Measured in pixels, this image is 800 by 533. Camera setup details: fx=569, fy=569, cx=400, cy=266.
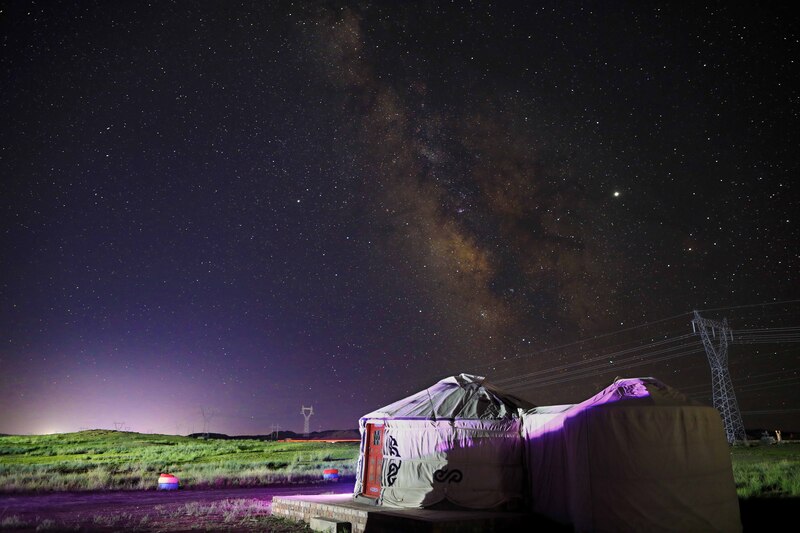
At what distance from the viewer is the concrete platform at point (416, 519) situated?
945 cm

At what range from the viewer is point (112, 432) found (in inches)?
2621

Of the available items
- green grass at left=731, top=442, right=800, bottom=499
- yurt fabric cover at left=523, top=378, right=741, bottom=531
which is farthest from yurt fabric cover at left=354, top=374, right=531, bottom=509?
green grass at left=731, top=442, right=800, bottom=499

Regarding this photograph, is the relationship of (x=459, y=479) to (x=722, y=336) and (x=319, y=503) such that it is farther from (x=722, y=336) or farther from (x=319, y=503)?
(x=722, y=336)

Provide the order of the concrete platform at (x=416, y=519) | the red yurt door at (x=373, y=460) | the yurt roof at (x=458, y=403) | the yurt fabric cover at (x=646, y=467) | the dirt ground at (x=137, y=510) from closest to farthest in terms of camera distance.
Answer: the yurt fabric cover at (x=646, y=467) < the concrete platform at (x=416, y=519) < the dirt ground at (x=137, y=510) < the yurt roof at (x=458, y=403) < the red yurt door at (x=373, y=460)

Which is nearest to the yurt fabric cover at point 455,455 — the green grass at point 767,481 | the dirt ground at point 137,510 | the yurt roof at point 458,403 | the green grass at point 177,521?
the yurt roof at point 458,403

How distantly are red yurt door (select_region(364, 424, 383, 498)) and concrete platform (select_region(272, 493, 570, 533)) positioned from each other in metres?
0.88

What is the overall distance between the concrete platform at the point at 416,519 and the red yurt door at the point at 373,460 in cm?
88

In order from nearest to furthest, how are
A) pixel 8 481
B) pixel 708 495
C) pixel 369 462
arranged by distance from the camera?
1. pixel 708 495
2. pixel 369 462
3. pixel 8 481

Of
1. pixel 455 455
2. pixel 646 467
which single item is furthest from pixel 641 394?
pixel 455 455

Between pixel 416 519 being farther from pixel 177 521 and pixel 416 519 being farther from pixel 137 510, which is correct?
pixel 137 510

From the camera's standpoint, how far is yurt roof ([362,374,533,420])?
12.0 m

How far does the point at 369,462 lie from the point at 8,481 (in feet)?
47.1

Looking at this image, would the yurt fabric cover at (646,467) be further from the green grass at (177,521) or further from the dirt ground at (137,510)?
the dirt ground at (137,510)

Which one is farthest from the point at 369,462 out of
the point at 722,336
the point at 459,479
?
the point at 722,336
